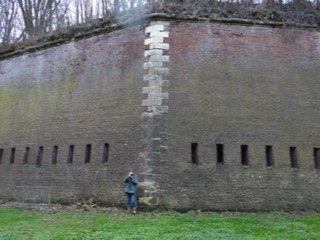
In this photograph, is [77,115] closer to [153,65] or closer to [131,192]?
[153,65]

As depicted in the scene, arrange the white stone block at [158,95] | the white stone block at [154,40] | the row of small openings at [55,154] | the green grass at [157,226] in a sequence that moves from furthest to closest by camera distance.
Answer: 1. the row of small openings at [55,154]
2. the white stone block at [154,40]
3. the white stone block at [158,95]
4. the green grass at [157,226]

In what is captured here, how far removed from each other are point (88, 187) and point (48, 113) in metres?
3.21

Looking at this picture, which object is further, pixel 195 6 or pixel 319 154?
pixel 195 6

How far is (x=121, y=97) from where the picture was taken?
42.6 ft

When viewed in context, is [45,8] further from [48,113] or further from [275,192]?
[275,192]

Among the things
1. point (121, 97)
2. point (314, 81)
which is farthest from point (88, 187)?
point (314, 81)

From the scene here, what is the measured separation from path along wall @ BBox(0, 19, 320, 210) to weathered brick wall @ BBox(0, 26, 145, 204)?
4cm

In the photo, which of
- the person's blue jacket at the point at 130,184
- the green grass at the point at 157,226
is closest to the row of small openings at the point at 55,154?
the person's blue jacket at the point at 130,184

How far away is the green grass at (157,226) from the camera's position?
8430 millimetres

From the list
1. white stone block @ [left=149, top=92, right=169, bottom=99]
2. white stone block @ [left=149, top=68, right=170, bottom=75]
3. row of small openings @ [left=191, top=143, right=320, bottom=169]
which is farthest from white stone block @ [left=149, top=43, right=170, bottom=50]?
row of small openings @ [left=191, top=143, right=320, bottom=169]

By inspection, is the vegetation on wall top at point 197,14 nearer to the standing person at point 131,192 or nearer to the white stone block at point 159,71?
the white stone block at point 159,71

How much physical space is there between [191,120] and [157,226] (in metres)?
3.89

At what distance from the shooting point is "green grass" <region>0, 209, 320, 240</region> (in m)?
8.43

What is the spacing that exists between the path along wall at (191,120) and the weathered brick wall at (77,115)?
4 cm
